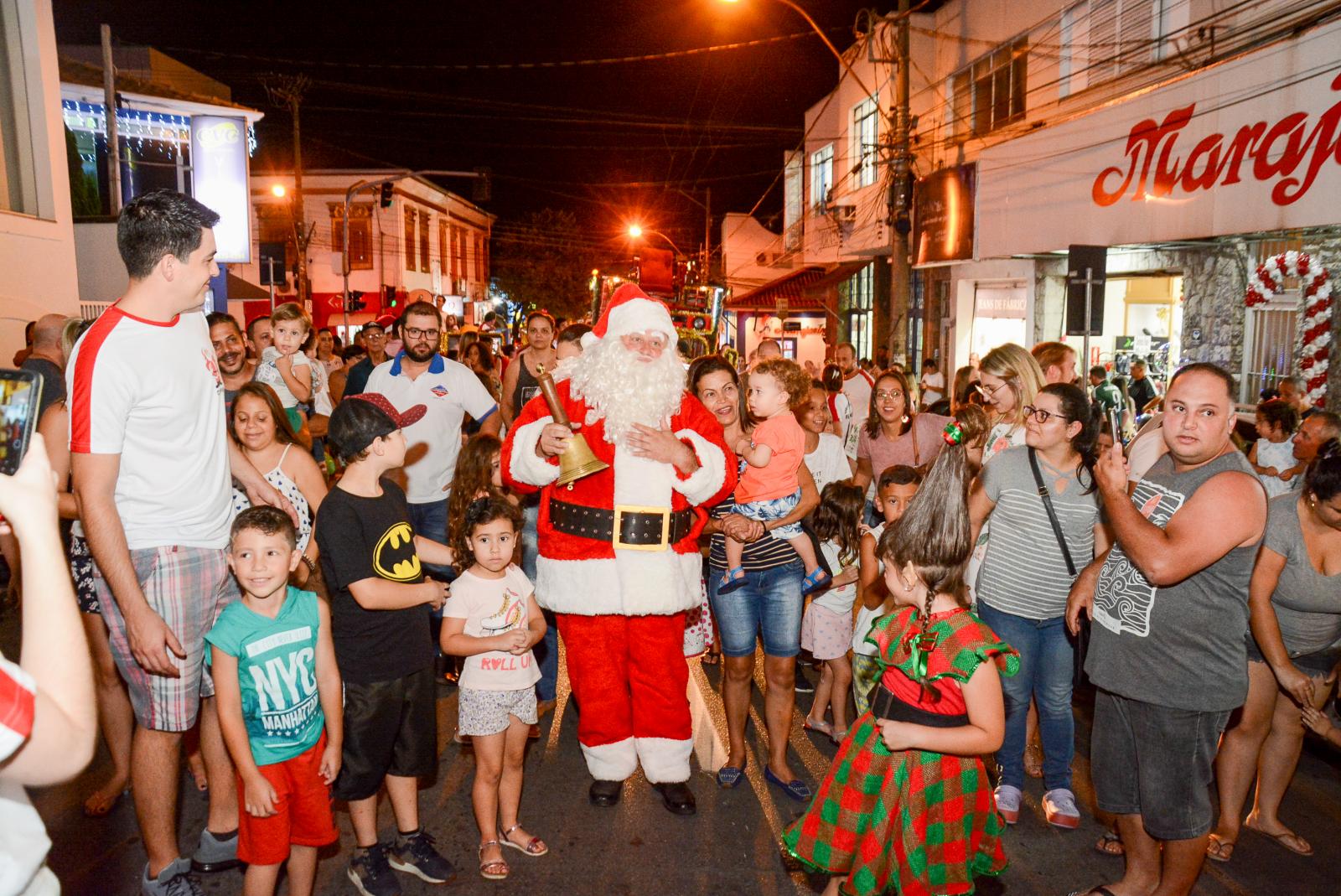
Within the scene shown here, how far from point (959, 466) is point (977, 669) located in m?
0.65

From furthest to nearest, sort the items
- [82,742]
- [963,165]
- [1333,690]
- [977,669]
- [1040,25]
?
1. [963,165]
2. [1040,25]
3. [1333,690]
4. [977,669]
5. [82,742]

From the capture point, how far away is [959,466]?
9.84 ft

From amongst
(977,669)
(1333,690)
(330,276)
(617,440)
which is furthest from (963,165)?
(330,276)

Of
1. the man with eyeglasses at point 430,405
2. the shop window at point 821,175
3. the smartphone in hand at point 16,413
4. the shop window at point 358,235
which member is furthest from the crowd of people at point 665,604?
the shop window at point 358,235

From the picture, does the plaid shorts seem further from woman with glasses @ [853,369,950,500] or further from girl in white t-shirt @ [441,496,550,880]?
woman with glasses @ [853,369,950,500]

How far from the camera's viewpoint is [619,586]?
416 cm

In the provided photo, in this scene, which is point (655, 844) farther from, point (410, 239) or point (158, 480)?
point (410, 239)

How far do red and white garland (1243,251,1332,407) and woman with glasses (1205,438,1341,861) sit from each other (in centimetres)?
658

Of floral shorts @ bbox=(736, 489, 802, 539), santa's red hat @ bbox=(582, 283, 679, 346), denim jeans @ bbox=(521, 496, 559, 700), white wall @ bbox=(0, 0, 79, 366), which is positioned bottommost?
denim jeans @ bbox=(521, 496, 559, 700)

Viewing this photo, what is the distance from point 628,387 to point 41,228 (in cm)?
1023

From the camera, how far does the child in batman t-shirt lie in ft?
11.3

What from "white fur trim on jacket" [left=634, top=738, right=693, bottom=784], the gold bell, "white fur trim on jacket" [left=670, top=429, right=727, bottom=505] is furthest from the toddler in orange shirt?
the gold bell

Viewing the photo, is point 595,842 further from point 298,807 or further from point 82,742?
point 82,742

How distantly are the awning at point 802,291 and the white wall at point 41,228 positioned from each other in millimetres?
19692
